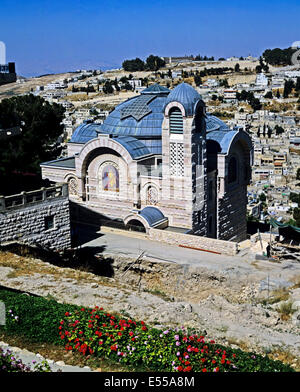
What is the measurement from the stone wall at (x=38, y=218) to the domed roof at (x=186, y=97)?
22.7 ft

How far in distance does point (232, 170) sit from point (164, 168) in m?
5.46

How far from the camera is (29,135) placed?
3178 centimetres

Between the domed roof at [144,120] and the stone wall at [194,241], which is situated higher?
the domed roof at [144,120]

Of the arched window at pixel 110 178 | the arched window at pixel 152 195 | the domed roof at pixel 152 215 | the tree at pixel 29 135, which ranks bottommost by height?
the domed roof at pixel 152 215

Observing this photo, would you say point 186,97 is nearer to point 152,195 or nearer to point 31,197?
point 152,195

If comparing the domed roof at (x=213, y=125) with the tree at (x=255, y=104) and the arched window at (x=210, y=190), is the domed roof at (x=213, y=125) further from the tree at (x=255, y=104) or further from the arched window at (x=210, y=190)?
the tree at (x=255, y=104)

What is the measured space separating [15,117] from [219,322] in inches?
749

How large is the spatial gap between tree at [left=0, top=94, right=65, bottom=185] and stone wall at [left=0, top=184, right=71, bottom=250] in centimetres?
627

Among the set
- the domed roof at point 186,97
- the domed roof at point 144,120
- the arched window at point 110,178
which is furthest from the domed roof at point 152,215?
the domed roof at point 186,97

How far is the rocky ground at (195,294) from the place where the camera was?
14.1m

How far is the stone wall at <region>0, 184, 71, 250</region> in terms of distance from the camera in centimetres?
2050

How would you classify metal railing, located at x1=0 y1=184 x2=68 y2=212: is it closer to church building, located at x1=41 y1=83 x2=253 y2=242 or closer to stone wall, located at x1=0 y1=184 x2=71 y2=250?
stone wall, located at x1=0 y1=184 x2=71 y2=250

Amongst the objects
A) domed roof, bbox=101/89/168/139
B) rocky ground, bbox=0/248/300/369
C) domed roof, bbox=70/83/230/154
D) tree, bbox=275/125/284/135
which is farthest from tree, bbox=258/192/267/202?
rocky ground, bbox=0/248/300/369

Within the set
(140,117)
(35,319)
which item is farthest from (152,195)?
(35,319)
